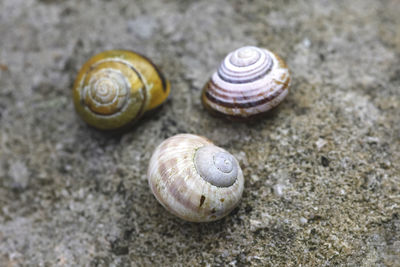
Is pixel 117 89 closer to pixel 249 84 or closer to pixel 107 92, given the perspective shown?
pixel 107 92

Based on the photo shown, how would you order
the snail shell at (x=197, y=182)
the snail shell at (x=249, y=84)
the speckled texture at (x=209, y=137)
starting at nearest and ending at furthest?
the snail shell at (x=197, y=182)
the speckled texture at (x=209, y=137)
the snail shell at (x=249, y=84)

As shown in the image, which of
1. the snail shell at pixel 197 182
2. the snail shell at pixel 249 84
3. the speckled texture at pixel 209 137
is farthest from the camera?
the snail shell at pixel 249 84

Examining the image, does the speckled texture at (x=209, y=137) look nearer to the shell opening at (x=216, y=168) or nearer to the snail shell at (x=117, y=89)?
the snail shell at (x=117, y=89)

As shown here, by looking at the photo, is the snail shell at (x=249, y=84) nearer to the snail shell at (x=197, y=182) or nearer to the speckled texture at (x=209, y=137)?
the speckled texture at (x=209, y=137)

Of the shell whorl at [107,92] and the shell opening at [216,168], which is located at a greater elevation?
the shell whorl at [107,92]

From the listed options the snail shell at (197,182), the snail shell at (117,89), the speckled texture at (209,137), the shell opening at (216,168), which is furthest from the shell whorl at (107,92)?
the shell opening at (216,168)

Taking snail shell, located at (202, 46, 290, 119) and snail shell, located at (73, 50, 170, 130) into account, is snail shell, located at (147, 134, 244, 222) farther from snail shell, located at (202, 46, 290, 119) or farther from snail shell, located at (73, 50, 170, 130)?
snail shell, located at (73, 50, 170, 130)

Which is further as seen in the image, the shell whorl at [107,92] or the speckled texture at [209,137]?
the shell whorl at [107,92]

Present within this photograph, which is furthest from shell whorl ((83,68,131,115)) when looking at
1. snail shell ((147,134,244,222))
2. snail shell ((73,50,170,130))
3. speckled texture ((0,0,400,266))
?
snail shell ((147,134,244,222))

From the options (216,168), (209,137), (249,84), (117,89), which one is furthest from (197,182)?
(117,89)
